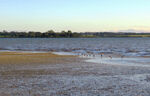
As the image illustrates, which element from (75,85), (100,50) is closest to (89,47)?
(100,50)

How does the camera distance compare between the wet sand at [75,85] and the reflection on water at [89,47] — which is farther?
the reflection on water at [89,47]

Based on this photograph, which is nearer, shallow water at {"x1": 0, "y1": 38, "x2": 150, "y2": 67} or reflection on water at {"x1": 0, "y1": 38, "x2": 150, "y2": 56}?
shallow water at {"x1": 0, "y1": 38, "x2": 150, "y2": 67}

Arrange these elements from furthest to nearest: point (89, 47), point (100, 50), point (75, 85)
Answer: point (89, 47), point (100, 50), point (75, 85)

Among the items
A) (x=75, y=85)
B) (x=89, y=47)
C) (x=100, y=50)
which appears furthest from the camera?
(x=89, y=47)

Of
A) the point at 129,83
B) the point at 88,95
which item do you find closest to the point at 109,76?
the point at 129,83

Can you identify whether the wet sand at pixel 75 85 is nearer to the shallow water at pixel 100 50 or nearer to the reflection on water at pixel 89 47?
the shallow water at pixel 100 50

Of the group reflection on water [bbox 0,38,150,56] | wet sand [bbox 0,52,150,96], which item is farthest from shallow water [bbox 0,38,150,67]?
wet sand [bbox 0,52,150,96]

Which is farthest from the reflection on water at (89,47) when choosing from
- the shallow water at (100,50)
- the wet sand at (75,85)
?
the wet sand at (75,85)

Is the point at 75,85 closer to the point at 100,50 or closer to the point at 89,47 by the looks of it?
the point at 100,50

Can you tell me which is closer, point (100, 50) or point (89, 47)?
point (100, 50)

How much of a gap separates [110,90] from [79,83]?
6.50ft

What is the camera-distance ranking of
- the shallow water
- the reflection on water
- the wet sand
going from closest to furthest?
1. the wet sand
2. the shallow water
3. the reflection on water

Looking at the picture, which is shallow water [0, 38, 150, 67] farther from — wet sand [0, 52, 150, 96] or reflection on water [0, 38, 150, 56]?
wet sand [0, 52, 150, 96]

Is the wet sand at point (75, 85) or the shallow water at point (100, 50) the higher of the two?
the wet sand at point (75, 85)
